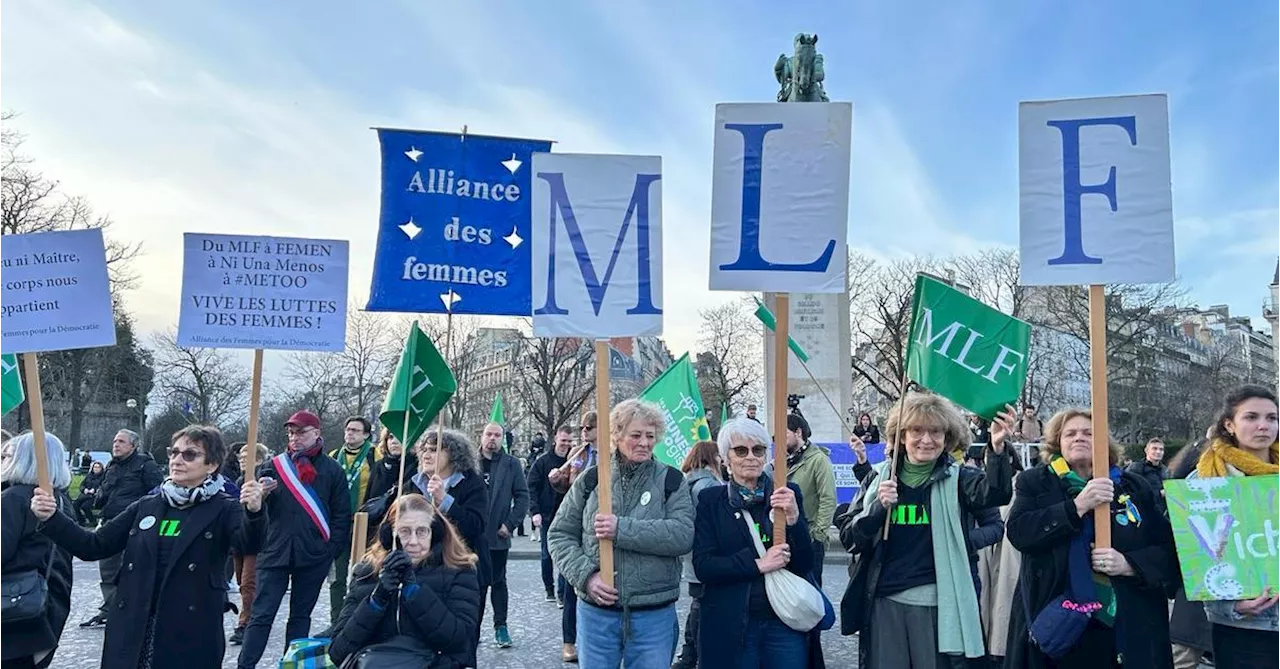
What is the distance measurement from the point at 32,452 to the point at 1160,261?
5.69 meters

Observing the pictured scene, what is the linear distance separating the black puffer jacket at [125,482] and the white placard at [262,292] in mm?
4938

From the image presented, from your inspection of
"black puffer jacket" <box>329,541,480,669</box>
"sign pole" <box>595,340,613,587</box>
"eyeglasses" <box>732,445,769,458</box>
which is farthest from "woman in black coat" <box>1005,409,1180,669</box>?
"black puffer jacket" <box>329,541,480,669</box>

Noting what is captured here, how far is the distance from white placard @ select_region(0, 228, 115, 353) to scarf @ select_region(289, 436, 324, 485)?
2.13 metres

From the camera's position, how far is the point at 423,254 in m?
5.67

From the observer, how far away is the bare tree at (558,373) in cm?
4269

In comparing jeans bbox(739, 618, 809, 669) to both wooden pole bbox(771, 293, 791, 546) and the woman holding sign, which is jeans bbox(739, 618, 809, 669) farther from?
the woman holding sign

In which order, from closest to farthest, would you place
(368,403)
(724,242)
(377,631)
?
(377,631), (724,242), (368,403)

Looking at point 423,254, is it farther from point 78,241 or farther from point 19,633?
point 19,633

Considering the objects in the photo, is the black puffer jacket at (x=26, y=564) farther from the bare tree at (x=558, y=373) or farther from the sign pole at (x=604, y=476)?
the bare tree at (x=558, y=373)

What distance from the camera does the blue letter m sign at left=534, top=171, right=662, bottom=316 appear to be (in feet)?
15.3

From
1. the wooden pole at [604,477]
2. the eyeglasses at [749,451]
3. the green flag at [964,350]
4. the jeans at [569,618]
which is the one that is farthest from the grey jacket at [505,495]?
the green flag at [964,350]

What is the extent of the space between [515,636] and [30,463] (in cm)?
481

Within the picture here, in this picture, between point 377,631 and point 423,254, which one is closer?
point 377,631

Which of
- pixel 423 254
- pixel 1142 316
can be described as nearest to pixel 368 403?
pixel 1142 316
